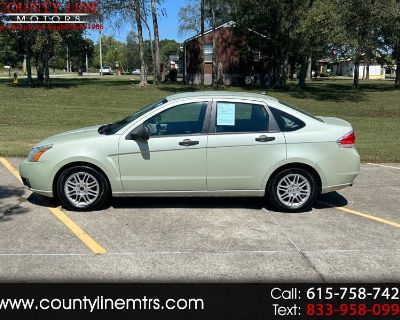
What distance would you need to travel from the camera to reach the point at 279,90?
38.2 meters

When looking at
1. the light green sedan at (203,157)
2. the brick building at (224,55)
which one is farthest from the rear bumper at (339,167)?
the brick building at (224,55)

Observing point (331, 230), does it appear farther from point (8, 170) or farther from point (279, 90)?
point (279, 90)

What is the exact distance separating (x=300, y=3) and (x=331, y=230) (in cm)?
3415

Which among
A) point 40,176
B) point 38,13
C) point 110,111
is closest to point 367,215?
point 40,176

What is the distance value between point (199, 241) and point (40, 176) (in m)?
2.45

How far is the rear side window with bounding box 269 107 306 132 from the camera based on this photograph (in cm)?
638

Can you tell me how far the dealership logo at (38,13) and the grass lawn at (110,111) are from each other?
16.1ft

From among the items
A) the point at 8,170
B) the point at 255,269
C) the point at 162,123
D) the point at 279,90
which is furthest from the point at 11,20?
the point at 255,269

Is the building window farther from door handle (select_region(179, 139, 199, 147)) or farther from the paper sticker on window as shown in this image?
door handle (select_region(179, 139, 199, 147))

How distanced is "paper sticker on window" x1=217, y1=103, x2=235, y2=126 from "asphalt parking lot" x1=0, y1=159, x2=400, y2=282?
1.23m

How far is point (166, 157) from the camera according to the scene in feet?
20.3

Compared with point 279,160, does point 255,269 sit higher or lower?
lower

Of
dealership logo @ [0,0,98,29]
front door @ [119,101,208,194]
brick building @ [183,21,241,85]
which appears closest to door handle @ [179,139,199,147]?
front door @ [119,101,208,194]

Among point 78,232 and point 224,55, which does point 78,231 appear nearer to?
point 78,232
